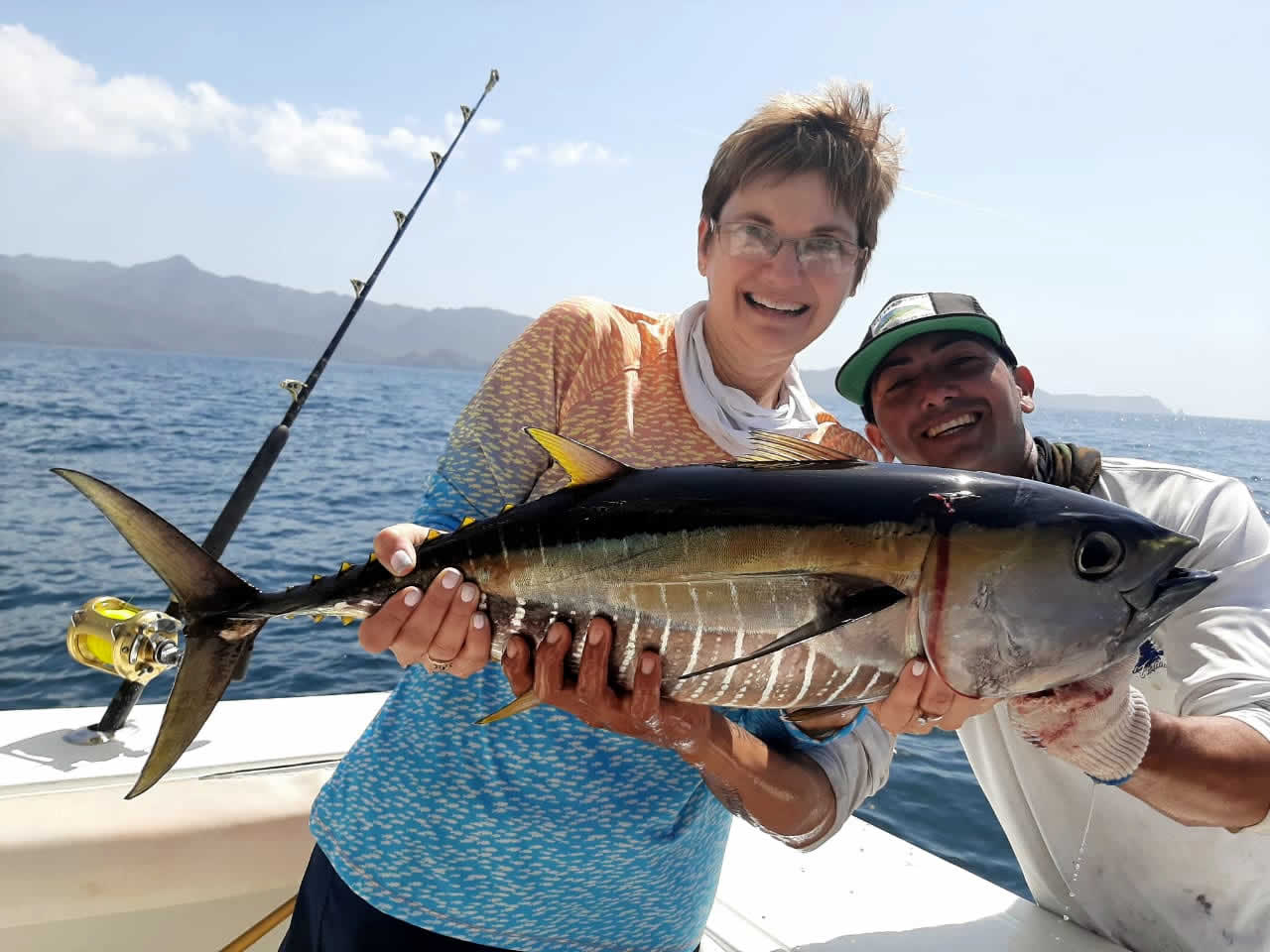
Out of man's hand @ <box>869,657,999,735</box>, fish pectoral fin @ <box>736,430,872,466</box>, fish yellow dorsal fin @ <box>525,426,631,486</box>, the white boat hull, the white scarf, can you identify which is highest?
the white scarf

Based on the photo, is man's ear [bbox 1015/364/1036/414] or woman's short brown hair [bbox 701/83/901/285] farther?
man's ear [bbox 1015/364/1036/414]

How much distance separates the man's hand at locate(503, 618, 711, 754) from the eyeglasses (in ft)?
3.22

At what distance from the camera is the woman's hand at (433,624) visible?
1.80m

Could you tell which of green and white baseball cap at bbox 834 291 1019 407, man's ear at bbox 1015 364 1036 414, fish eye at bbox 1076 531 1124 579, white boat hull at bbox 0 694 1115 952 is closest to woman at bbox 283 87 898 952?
green and white baseball cap at bbox 834 291 1019 407

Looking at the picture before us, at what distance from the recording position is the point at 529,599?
1798mm

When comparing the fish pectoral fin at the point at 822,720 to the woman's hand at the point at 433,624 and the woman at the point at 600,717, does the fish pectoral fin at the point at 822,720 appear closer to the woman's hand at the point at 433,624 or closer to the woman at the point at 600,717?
the woman at the point at 600,717

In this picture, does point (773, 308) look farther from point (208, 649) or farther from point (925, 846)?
point (925, 846)

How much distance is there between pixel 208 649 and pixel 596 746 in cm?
87

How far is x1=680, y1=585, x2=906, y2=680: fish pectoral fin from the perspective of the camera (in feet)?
5.06

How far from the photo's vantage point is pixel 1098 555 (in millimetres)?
1567

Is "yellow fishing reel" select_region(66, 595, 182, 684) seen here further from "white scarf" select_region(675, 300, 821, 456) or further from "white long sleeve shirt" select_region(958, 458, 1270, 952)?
"white long sleeve shirt" select_region(958, 458, 1270, 952)

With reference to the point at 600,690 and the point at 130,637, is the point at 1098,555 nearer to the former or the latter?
the point at 600,690

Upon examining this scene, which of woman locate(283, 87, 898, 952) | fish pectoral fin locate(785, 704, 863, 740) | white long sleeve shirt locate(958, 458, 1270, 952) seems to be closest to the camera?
woman locate(283, 87, 898, 952)

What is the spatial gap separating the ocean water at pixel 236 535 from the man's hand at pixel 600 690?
4.82 meters
